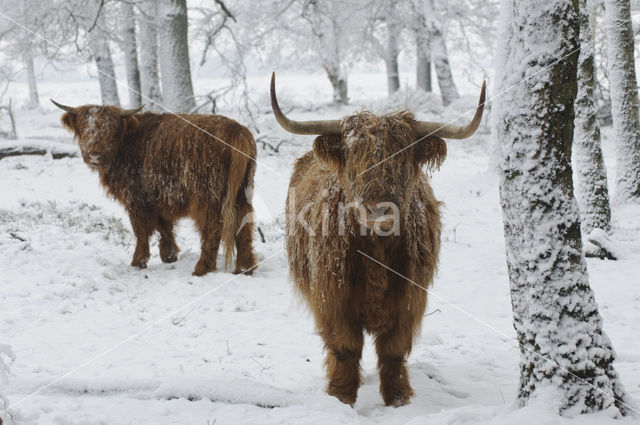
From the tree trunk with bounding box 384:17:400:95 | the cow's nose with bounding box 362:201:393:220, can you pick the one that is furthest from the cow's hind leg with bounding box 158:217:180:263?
the tree trunk with bounding box 384:17:400:95

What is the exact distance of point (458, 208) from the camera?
868cm

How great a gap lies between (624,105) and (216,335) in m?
6.46

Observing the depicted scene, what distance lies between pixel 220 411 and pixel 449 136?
74.4 inches

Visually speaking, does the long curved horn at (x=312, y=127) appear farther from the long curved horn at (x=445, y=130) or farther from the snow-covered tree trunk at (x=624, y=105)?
the snow-covered tree trunk at (x=624, y=105)

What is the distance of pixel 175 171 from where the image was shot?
5.61 metres

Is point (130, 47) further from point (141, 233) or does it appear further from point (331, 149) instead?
point (331, 149)

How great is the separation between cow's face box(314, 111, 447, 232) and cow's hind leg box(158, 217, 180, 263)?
3.50 metres

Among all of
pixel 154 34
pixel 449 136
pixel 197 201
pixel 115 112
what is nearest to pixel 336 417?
pixel 449 136

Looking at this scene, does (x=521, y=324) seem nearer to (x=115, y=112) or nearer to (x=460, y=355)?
(x=460, y=355)

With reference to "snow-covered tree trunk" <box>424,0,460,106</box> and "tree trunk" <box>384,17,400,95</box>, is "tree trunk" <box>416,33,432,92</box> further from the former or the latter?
"snow-covered tree trunk" <box>424,0,460,106</box>

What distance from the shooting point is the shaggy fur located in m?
2.87

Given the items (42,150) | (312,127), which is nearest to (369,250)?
(312,127)

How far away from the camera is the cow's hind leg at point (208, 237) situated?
5586mm

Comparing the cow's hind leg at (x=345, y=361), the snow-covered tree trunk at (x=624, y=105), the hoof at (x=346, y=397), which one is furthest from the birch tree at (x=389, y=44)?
→ the hoof at (x=346, y=397)
